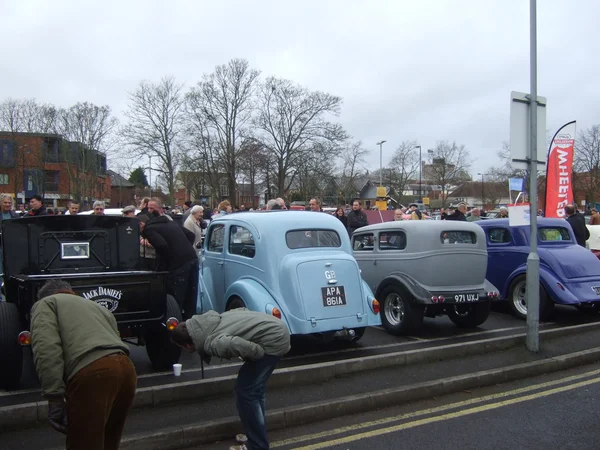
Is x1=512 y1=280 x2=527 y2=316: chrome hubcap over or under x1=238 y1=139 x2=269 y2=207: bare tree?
under

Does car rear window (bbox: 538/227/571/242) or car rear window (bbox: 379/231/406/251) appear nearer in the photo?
car rear window (bbox: 379/231/406/251)

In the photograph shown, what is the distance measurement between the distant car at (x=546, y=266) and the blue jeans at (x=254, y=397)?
6.86 metres

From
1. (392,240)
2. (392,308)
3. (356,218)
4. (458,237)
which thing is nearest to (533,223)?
(458,237)

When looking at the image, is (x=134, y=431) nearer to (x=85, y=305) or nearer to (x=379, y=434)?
(x=85, y=305)

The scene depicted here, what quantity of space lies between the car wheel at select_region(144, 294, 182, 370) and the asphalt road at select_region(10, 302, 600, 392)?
0.15 metres

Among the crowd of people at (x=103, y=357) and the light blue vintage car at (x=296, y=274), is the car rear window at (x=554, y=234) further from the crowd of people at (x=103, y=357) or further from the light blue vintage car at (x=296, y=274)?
the crowd of people at (x=103, y=357)

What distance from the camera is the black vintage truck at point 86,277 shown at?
5535mm

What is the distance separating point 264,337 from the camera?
4262 millimetres

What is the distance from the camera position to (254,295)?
23.7 ft

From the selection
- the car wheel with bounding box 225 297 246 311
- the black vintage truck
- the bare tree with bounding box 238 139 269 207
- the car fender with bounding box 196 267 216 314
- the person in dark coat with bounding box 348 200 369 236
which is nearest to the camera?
the black vintage truck

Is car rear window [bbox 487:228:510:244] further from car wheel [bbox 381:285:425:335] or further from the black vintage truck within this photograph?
the black vintage truck

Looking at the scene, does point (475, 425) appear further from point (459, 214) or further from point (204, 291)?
point (459, 214)

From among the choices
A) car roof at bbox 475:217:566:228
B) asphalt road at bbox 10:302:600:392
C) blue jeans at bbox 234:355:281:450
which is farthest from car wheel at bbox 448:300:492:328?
blue jeans at bbox 234:355:281:450

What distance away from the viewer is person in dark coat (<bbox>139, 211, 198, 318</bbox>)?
7.87 m
